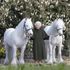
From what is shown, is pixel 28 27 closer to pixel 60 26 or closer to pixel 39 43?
pixel 60 26

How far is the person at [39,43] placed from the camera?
11.8m

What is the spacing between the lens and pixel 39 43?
12172 millimetres

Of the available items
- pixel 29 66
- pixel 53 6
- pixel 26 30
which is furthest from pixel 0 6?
pixel 29 66

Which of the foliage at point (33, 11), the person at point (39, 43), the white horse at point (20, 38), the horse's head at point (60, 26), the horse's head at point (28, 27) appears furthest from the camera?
the foliage at point (33, 11)

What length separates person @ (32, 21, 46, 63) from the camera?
38.5ft

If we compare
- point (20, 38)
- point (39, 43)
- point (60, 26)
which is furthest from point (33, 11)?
point (20, 38)

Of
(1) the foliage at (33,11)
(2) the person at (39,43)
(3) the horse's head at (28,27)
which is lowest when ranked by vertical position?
(2) the person at (39,43)

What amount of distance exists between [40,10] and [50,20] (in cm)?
118

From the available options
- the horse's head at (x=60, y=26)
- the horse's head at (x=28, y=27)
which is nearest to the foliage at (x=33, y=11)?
the horse's head at (x=60, y=26)

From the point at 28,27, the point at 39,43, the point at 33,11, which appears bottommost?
the point at 39,43

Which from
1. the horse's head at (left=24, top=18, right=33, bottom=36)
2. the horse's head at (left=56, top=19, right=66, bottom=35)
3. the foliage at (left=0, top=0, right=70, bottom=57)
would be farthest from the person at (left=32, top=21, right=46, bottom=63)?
the foliage at (left=0, top=0, right=70, bottom=57)

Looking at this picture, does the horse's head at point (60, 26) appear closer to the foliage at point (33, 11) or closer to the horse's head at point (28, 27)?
the horse's head at point (28, 27)

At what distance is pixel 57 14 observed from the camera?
16.5 meters

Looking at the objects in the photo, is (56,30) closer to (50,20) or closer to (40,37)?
(40,37)
